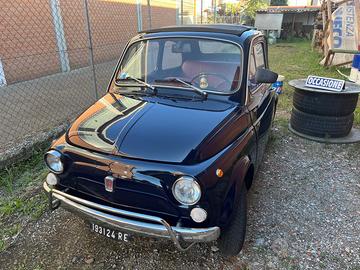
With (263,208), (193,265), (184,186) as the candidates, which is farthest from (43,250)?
(263,208)

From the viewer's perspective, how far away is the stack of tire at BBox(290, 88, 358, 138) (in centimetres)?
451

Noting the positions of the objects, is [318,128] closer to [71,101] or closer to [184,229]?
[184,229]

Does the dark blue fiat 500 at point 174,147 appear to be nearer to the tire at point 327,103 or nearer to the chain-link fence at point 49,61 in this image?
the tire at point 327,103

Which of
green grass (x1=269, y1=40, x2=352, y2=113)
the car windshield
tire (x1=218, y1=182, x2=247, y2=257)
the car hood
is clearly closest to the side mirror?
the car windshield

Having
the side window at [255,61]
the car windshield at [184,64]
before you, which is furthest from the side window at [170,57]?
the side window at [255,61]

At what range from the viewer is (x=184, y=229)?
85.7 inches

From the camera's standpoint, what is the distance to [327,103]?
4531 mm

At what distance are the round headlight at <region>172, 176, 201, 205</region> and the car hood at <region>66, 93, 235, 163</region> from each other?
158 mm

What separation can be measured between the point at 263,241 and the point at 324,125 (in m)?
2.64

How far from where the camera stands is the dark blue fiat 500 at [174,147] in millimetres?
2201

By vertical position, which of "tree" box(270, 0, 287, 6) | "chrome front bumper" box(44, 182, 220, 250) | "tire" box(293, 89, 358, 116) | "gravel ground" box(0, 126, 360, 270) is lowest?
"gravel ground" box(0, 126, 360, 270)

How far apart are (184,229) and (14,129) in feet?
13.0

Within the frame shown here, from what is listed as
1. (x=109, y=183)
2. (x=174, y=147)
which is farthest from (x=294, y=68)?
(x=109, y=183)

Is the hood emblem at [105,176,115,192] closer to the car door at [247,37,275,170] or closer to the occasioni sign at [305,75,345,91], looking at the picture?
the car door at [247,37,275,170]
